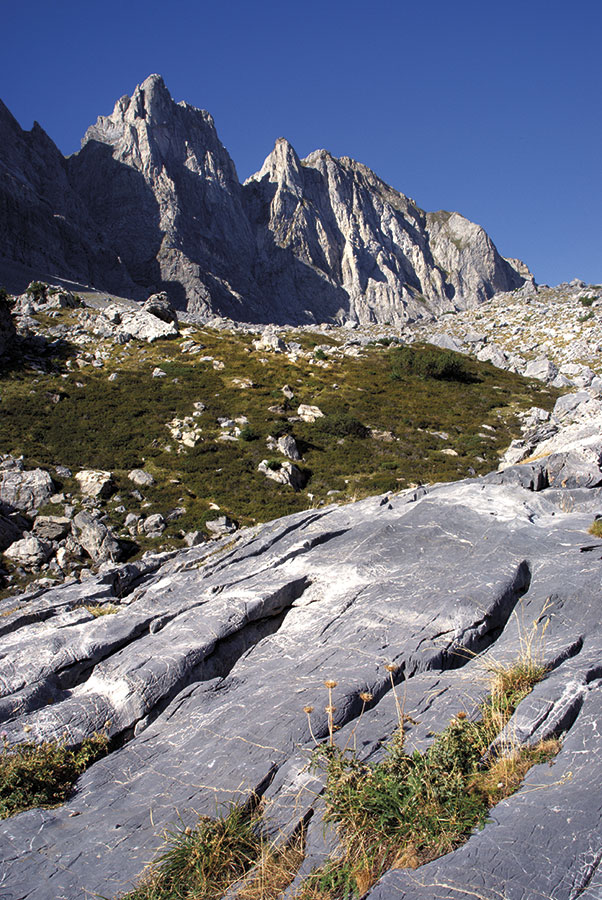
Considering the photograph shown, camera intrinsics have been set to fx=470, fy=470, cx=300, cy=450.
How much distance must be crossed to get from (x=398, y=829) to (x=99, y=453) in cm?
3018

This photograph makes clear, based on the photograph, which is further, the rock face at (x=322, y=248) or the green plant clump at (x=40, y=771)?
the rock face at (x=322, y=248)

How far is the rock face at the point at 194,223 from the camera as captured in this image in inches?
5049

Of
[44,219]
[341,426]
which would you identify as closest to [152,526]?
[341,426]

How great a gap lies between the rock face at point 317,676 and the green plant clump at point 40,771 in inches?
11.4

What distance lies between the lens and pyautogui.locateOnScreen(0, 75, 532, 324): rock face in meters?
128

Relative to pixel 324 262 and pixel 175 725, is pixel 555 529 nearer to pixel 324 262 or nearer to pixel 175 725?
pixel 175 725

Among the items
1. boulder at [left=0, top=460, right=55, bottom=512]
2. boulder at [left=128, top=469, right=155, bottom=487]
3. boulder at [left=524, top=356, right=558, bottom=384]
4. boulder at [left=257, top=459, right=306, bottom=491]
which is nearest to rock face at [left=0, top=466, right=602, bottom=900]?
boulder at [left=0, top=460, right=55, bottom=512]

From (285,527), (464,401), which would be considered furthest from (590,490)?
(464,401)

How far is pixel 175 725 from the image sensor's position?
285 inches

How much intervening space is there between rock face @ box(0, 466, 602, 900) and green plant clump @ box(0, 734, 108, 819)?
29 cm

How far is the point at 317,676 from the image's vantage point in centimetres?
736

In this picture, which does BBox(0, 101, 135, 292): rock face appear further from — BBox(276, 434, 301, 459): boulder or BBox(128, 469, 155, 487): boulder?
BBox(276, 434, 301, 459): boulder

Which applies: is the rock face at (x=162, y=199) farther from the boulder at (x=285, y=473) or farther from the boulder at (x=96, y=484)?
the boulder at (x=96, y=484)

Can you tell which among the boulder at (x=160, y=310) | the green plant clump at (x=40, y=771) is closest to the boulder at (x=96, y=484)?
the green plant clump at (x=40, y=771)
